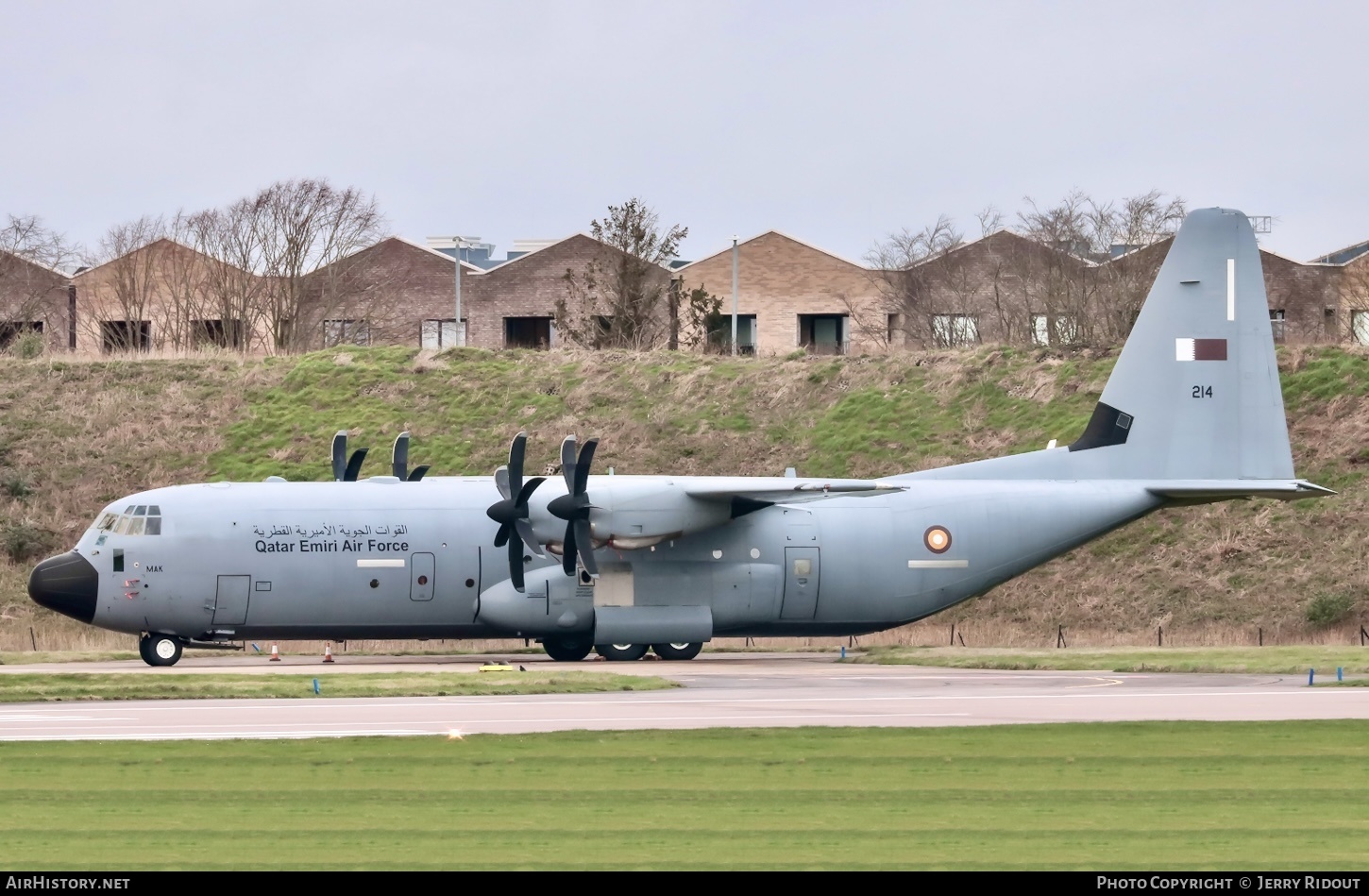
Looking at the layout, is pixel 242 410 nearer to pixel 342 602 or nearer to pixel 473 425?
pixel 473 425

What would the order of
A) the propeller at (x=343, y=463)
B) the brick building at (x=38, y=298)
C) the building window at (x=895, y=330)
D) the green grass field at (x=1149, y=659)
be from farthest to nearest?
1. the building window at (x=895, y=330)
2. the brick building at (x=38, y=298)
3. the propeller at (x=343, y=463)
4. the green grass field at (x=1149, y=659)

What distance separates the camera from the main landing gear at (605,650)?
107 feet

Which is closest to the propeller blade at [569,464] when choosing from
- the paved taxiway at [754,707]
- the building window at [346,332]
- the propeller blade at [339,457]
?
the paved taxiway at [754,707]

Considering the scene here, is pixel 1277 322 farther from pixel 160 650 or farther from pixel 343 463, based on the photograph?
pixel 160 650

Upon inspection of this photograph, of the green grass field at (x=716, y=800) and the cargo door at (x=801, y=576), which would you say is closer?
the green grass field at (x=716, y=800)

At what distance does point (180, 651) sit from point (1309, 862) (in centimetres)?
2449

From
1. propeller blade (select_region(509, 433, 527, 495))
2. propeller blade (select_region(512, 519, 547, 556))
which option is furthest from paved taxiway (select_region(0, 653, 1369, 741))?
propeller blade (select_region(509, 433, 527, 495))

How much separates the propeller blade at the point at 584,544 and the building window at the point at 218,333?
3164 cm

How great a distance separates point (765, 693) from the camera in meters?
24.6

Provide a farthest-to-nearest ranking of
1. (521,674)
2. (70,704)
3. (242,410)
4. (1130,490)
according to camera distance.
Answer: (242,410), (1130,490), (521,674), (70,704)

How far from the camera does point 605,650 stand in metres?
32.3

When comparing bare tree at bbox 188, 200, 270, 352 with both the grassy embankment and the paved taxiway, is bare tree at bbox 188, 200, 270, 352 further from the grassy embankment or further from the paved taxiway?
the paved taxiway

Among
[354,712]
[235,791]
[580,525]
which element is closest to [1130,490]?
[580,525]

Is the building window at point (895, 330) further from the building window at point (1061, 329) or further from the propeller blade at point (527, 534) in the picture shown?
the propeller blade at point (527, 534)
